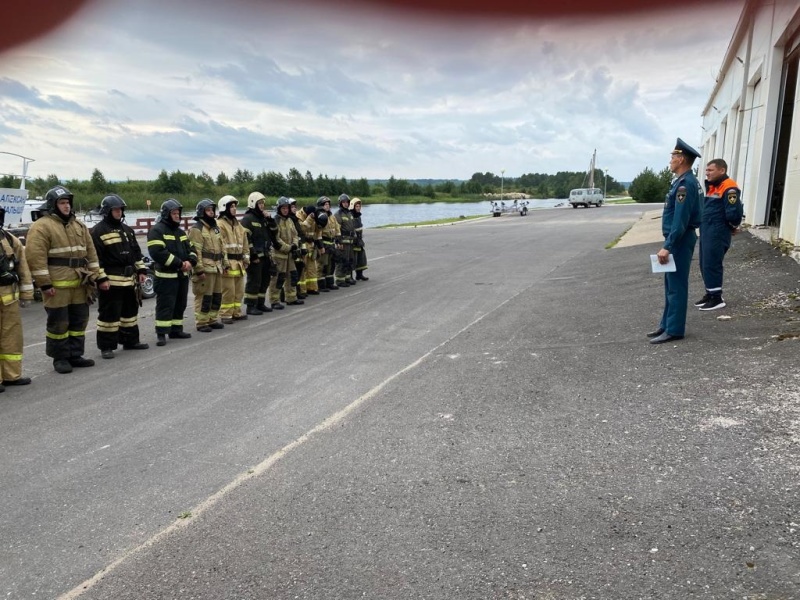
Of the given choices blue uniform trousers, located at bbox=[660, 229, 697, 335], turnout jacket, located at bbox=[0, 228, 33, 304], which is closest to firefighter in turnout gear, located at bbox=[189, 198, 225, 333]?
turnout jacket, located at bbox=[0, 228, 33, 304]

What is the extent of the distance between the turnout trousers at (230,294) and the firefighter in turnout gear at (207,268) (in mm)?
184

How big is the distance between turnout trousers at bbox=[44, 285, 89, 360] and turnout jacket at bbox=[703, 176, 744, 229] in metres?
8.17

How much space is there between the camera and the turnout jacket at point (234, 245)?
9422mm

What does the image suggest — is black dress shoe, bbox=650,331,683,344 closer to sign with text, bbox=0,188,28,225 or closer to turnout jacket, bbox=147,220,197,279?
turnout jacket, bbox=147,220,197,279

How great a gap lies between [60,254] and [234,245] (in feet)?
9.49

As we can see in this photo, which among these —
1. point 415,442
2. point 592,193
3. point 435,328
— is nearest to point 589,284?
point 435,328

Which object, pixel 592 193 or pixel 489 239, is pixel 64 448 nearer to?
pixel 489 239

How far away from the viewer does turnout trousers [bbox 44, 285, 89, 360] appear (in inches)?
273

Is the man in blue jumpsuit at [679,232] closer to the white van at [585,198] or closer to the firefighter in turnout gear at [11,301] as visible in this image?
the firefighter in turnout gear at [11,301]

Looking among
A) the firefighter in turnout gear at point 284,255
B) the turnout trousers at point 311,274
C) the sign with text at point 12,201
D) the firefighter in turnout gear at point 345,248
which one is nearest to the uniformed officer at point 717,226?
the firefighter in turnout gear at point 284,255

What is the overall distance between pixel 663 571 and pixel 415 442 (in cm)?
200

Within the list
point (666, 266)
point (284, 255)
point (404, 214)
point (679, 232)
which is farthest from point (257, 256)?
point (404, 214)

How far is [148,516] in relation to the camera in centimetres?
348

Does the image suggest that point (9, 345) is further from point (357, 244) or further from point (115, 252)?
point (357, 244)
